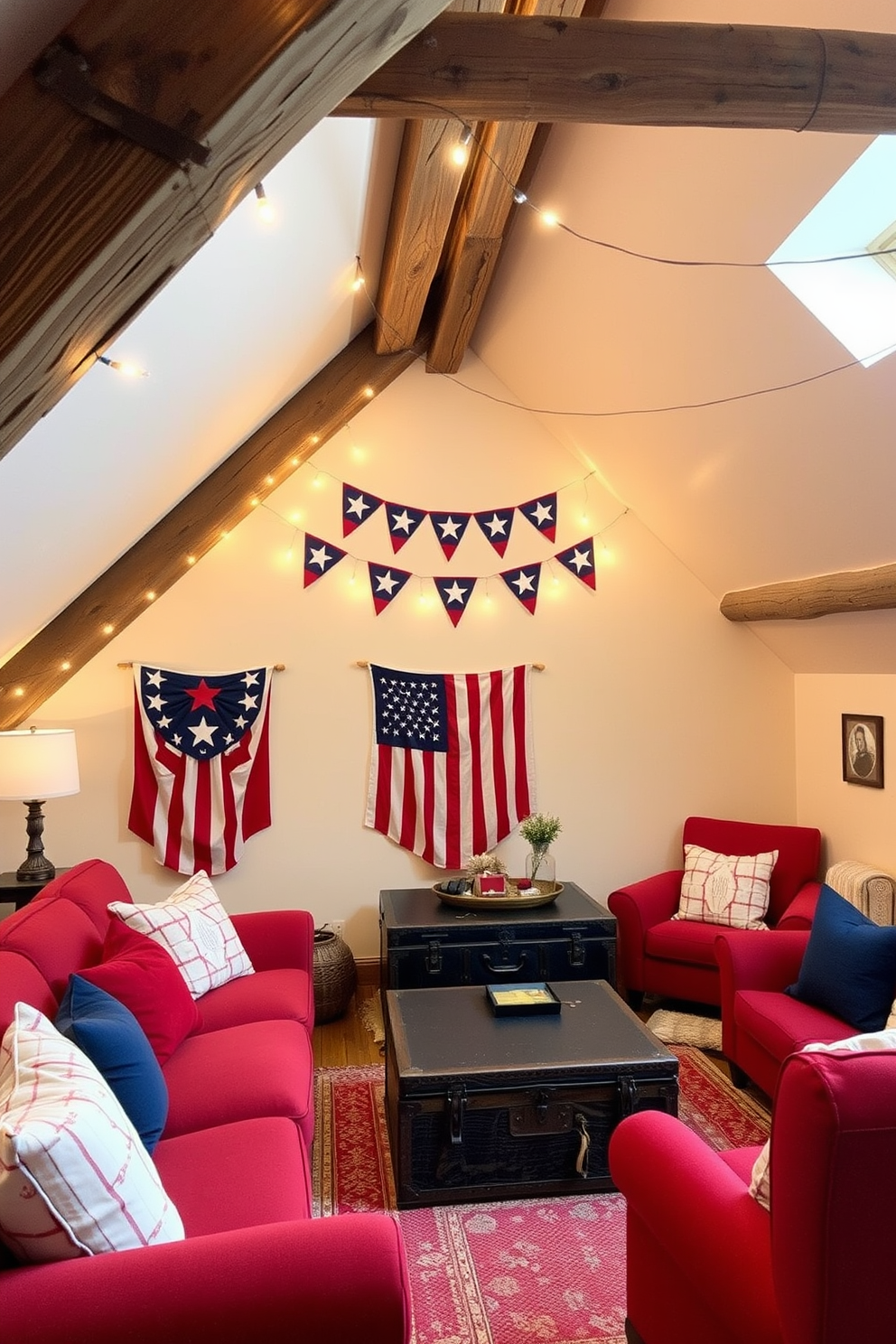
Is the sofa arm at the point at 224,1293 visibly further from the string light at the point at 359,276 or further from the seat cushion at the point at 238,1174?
the string light at the point at 359,276

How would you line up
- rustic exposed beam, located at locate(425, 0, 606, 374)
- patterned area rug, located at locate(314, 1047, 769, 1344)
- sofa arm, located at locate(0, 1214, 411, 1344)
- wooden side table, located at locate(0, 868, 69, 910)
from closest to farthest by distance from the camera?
sofa arm, located at locate(0, 1214, 411, 1344), patterned area rug, located at locate(314, 1047, 769, 1344), rustic exposed beam, located at locate(425, 0, 606, 374), wooden side table, located at locate(0, 868, 69, 910)

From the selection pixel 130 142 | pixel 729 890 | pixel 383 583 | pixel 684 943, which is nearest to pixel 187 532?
pixel 383 583

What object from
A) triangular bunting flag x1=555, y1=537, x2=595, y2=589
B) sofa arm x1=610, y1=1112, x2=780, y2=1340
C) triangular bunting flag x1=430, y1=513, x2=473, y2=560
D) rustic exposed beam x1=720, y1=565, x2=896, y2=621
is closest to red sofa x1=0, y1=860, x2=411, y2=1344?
sofa arm x1=610, y1=1112, x2=780, y2=1340

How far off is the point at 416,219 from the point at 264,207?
0.77m

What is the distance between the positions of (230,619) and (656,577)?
86.5 inches

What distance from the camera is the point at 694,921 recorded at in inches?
164

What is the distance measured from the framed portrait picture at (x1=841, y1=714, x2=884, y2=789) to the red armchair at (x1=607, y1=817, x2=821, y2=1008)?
354mm

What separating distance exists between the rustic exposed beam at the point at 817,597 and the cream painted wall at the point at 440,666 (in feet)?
1.06

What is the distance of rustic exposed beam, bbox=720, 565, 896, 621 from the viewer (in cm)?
332

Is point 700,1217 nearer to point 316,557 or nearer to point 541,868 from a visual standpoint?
point 541,868

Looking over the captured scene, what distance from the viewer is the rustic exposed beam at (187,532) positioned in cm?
396

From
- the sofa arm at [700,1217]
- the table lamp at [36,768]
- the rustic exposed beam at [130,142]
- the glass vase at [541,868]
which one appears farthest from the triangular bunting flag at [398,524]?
the rustic exposed beam at [130,142]

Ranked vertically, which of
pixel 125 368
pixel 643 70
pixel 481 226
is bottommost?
pixel 125 368

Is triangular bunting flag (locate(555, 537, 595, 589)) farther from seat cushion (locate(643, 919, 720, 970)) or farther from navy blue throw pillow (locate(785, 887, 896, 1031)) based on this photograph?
navy blue throw pillow (locate(785, 887, 896, 1031))
